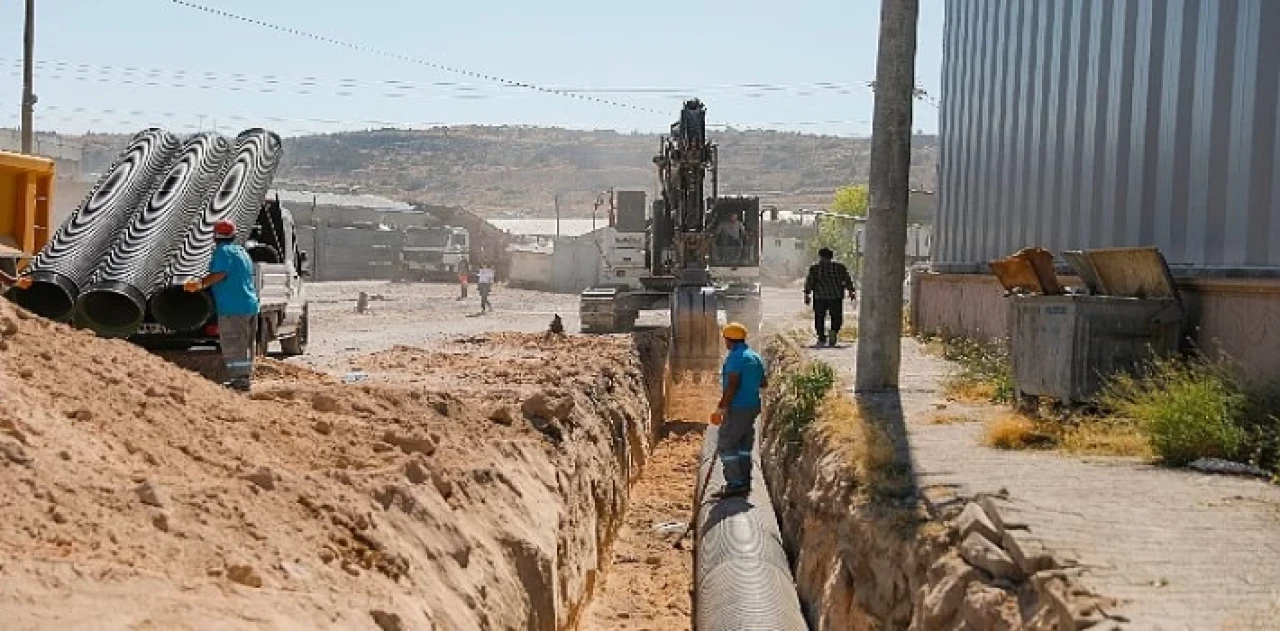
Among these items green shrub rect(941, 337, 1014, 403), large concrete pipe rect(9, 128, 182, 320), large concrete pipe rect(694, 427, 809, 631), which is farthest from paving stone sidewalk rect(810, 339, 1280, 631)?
large concrete pipe rect(9, 128, 182, 320)

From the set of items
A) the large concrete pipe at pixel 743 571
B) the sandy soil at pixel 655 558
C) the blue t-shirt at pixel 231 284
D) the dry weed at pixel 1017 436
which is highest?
the blue t-shirt at pixel 231 284

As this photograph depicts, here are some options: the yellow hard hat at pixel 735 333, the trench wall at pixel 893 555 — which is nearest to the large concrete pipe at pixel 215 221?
the yellow hard hat at pixel 735 333

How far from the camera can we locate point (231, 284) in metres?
12.0

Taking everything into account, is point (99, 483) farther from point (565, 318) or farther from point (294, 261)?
point (565, 318)

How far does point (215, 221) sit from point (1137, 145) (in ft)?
29.2

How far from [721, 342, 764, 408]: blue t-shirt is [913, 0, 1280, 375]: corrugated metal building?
3639mm

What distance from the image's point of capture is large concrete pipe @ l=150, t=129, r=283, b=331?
1331cm

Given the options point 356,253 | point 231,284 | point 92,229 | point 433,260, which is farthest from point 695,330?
point 356,253

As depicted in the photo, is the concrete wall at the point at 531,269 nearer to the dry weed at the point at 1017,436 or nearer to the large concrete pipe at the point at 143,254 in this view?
the large concrete pipe at the point at 143,254

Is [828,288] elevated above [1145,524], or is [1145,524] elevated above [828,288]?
[828,288]

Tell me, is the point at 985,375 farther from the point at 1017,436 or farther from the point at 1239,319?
the point at 1017,436

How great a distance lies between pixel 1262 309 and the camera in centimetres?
1059

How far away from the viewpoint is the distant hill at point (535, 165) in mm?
Answer: 152625

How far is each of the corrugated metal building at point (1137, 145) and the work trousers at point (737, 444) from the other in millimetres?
3806
